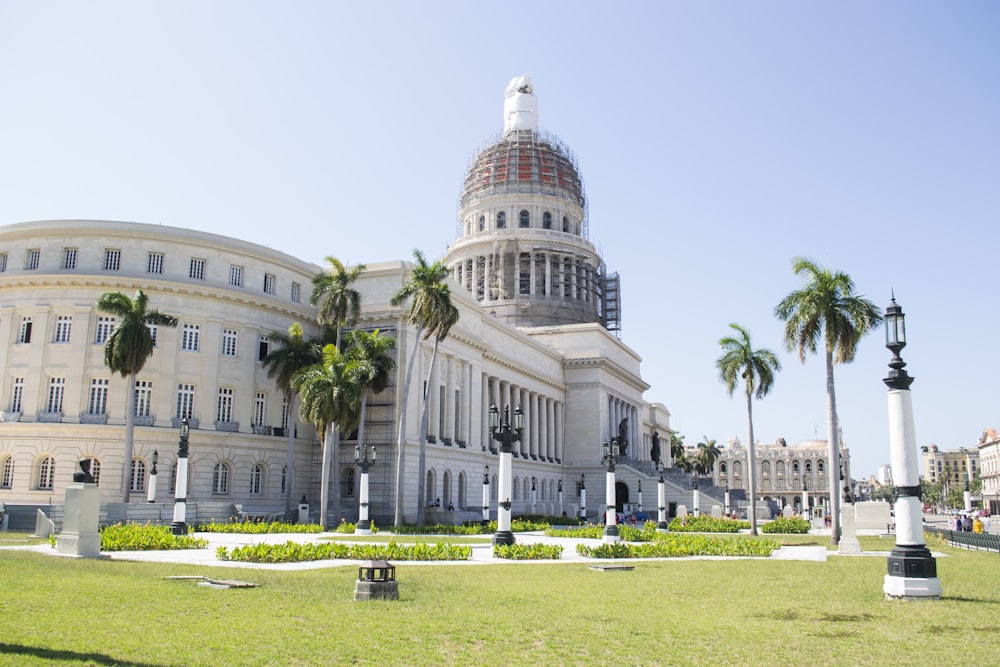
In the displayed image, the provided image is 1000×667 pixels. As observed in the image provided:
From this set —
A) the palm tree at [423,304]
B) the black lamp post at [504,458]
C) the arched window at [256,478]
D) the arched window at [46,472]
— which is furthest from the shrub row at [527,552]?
the arched window at [46,472]

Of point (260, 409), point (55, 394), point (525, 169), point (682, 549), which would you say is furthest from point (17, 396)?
point (525, 169)

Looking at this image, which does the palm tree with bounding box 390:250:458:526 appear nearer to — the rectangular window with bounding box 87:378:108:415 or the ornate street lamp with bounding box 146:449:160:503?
the ornate street lamp with bounding box 146:449:160:503

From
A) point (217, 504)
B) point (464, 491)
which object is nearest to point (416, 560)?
point (217, 504)

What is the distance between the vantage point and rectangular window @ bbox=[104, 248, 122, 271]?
5106 cm

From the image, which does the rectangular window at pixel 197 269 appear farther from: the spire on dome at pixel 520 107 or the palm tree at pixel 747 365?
the spire on dome at pixel 520 107

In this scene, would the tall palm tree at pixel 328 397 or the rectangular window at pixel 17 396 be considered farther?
the rectangular window at pixel 17 396

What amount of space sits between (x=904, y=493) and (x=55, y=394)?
46.2 m

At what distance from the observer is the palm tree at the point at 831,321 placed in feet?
137

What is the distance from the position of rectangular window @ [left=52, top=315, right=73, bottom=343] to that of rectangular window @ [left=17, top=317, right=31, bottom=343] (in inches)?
73.1

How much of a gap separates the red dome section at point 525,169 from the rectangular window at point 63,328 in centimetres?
6658

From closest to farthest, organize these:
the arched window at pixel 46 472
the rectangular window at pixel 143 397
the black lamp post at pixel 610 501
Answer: the black lamp post at pixel 610 501, the arched window at pixel 46 472, the rectangular window at pixel 143 397

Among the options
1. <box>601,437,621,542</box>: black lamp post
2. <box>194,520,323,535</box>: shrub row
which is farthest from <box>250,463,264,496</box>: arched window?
<box>601,437,621,542</box>: black lamp post

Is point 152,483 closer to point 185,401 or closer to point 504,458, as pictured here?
point 185,401

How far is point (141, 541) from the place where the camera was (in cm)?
2908
